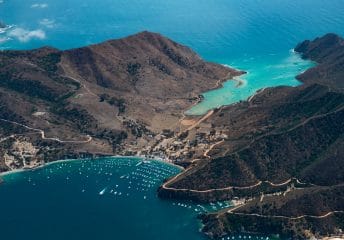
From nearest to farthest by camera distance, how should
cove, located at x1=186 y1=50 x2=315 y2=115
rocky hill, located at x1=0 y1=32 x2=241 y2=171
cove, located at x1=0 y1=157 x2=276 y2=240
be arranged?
cove, located at x1=0 y1=157 x2=276 y2=240 < rocky hill, located at x1=0 y1=32 x2=241 y2=171 < cove, located at x1=186 y1=50 x2=315 y2=115

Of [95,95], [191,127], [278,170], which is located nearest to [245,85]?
[191,127]

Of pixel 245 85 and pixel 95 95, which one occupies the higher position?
pixel 95 95

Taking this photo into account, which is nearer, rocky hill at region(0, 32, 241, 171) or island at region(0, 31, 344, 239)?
island at region(0, 31, 344, 239)

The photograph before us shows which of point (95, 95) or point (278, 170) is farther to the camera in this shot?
point (95, 95)

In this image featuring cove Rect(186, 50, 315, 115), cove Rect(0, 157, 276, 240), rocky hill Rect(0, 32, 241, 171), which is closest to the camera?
cove Rect(0, 157, 276, 240)

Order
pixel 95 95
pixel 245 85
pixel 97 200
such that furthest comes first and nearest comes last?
pixel 245 85, pixel 95 95, pixel 97 200

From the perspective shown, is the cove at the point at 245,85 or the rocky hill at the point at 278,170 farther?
the cove at the point at 245,85

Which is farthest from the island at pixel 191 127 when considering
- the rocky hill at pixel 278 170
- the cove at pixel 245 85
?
the cove at pixel 245 85

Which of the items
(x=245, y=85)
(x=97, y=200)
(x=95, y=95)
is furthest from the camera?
(x=245, y=85)

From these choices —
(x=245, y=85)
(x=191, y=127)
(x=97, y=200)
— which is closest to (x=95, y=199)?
(x=97, y=200)

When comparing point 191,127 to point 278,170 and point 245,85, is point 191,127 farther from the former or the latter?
point 245,85

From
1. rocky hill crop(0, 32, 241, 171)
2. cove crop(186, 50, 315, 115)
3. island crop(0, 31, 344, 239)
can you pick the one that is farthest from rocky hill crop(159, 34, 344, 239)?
rocky hill crop(0, 32, 241, 171)

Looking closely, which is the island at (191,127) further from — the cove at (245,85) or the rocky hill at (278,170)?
the cove at (245,85)

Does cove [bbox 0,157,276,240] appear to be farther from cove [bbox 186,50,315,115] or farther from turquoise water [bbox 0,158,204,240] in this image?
cove [bbox 186,50,315,115]
